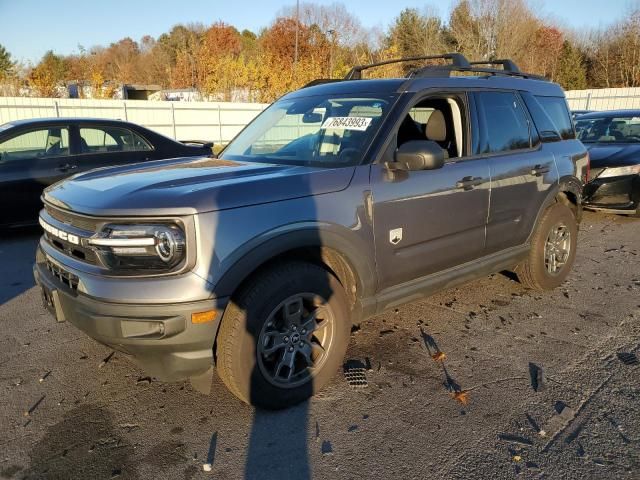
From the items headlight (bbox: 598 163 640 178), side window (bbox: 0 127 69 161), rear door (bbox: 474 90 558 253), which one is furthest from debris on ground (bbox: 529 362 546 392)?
side window (bbox: 0 127 69 161)

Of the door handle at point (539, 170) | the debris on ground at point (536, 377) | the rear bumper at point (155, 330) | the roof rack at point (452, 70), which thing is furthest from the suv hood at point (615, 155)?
the rear bumper at point (155, 330)

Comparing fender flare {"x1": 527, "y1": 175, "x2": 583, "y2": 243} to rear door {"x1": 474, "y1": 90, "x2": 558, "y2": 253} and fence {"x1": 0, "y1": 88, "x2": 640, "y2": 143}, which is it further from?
fence {"x1": 0, "y1": 88, "x2": 640, "y2": 143}

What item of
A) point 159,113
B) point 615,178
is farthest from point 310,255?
point 159,113

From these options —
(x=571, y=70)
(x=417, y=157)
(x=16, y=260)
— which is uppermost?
(x=571, y=70)

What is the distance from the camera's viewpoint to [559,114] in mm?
5059

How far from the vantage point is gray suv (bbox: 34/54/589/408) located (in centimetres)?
253

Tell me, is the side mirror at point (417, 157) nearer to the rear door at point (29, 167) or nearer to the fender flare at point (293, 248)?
the fender flare at point (293, 248)

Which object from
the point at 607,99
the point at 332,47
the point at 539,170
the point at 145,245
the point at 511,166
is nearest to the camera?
the point at 145,245

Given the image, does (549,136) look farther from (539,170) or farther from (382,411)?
(382,411)

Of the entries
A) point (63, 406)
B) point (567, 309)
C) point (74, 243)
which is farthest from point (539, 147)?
point (63, 406)

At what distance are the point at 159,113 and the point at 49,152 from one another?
44.2 ft

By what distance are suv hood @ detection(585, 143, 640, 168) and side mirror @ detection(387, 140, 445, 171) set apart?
19.2ft

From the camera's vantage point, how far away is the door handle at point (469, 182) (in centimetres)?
373

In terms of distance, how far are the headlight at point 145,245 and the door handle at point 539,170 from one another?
3.24 m
